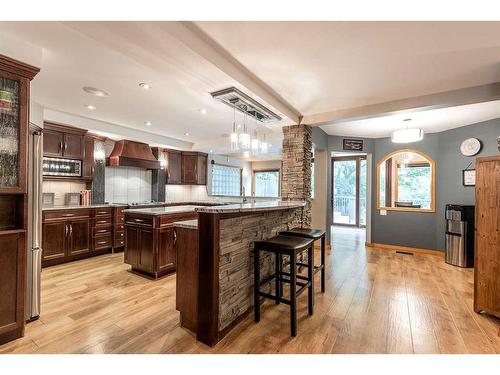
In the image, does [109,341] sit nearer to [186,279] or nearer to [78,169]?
[186,279]

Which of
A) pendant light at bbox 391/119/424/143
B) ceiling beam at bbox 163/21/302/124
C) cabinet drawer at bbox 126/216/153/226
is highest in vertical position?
ceiling beam at bbox 163/21/302/124

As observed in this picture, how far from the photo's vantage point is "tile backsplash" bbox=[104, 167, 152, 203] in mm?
5297

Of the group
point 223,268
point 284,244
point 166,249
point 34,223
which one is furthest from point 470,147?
point 34,223

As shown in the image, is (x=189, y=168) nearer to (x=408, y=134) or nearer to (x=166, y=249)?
(x=166, y=249)

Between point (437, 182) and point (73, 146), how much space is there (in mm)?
7076

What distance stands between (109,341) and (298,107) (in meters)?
3.47

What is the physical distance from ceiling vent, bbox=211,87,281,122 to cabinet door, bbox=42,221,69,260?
11.2 feet

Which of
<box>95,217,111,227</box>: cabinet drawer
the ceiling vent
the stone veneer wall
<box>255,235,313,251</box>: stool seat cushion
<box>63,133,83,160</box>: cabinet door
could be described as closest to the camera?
the stone veneer wall

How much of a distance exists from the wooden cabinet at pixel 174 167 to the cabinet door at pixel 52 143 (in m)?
2.31

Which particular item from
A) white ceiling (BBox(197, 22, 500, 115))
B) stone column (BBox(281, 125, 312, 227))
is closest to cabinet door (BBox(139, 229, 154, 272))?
stone column (BBox(281, 125, 312, 227))

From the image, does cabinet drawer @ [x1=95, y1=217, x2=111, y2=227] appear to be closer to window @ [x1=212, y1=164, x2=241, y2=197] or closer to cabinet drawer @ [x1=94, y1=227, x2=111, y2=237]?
cabinet drawer @ [x1=94, y1=227, x2=111, y2=237]

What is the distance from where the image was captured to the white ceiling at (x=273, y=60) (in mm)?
1784

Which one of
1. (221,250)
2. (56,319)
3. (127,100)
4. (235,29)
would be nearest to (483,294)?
(221,250)

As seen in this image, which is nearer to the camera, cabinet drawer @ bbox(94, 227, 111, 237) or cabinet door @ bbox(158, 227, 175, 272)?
cabinet door @ bbox(158, 227, 175, 272)
